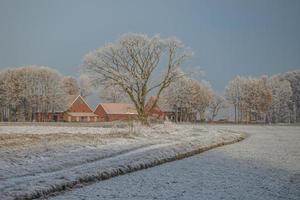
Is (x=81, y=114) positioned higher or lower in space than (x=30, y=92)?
lower

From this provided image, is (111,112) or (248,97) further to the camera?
(111,112)

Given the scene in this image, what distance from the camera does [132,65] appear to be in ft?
192

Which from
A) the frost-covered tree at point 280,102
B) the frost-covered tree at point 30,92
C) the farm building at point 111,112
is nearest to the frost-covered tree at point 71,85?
the farm building at point 111,112

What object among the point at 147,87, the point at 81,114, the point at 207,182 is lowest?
the point at 207,182

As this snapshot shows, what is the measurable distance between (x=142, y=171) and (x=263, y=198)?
307 inches

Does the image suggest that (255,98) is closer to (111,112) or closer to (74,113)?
(111,112)

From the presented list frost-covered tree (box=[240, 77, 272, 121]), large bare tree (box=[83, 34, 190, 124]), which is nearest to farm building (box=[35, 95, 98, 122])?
frost-covered tree (box=[240, 77, 272, 121])

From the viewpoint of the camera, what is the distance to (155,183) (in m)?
15.9

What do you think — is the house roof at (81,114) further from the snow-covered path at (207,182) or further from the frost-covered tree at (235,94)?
the snow-covered path at (207,182)

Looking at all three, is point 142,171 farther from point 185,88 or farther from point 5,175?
point 185,88

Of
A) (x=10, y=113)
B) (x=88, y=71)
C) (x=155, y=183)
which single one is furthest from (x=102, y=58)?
(x=10, y=113)

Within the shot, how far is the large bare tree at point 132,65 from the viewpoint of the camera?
57347 millimetres

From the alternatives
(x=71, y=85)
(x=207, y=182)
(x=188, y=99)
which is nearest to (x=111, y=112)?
(x=71, y=85)

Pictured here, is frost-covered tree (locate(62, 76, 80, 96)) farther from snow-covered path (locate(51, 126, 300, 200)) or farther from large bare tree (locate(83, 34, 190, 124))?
snow-covered path (locate(51, 126, 300, 200))
